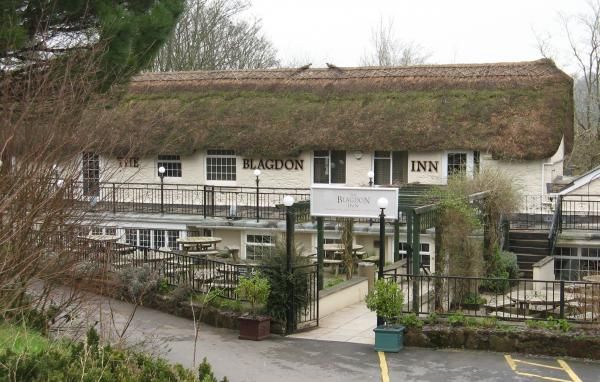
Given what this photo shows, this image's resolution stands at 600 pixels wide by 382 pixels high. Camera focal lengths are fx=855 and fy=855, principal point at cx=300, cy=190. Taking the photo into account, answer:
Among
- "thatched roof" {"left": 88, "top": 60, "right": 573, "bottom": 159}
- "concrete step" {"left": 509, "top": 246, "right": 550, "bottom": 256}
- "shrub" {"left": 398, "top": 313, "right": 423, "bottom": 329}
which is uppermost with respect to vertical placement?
"thatched roof" {"left": 88, "top": 60, "right": 573, "bottom": 159}

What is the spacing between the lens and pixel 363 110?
1182 inches

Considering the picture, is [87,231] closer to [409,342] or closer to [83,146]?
[83,146]

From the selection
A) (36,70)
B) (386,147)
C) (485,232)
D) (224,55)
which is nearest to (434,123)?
(386,147)

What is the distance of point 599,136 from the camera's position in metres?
45.4

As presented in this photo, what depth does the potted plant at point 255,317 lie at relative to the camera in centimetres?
1711

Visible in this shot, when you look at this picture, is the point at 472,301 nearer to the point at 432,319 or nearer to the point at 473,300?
the point at 473,300

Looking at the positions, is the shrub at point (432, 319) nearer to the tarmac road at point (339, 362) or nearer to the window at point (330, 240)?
the tarmac road at point (339, 362)

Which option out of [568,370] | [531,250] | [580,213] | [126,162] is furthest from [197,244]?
[568,370]

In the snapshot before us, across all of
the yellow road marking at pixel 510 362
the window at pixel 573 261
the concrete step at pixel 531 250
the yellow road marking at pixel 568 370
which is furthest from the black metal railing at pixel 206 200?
the yellow road marking at pixel 568 370

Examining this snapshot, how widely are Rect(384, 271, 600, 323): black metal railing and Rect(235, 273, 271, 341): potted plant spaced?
2529 mm

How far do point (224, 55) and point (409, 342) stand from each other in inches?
1262

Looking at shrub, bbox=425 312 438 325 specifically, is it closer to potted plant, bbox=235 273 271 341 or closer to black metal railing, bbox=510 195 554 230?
potted plant, bbox=235 273 271 341

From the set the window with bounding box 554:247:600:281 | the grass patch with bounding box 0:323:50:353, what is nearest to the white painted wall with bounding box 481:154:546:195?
the window with bounding box 554:247:600:281

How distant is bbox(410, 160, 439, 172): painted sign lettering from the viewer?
28359mm
